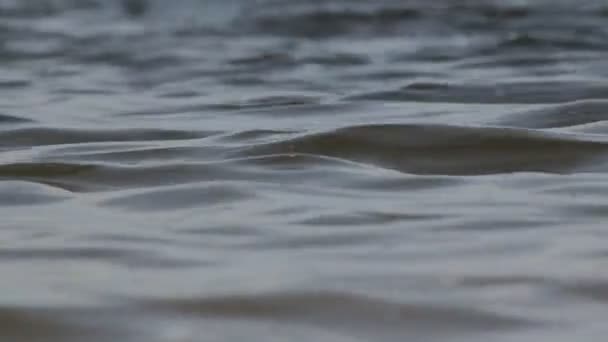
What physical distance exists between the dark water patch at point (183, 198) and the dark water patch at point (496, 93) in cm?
229

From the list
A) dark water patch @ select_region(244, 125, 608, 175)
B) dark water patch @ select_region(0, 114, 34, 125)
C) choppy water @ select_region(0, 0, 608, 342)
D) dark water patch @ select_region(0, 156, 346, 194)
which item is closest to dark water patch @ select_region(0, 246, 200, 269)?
choppy water @ select_region(0, 0, 608, 342)

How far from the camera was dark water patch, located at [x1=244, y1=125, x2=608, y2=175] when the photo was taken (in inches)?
137

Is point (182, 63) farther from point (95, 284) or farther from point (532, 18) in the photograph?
point (95, 284)

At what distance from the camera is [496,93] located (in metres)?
5.52

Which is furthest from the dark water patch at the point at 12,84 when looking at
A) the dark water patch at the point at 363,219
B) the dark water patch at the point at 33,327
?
the dark water patch at the point at 33,327

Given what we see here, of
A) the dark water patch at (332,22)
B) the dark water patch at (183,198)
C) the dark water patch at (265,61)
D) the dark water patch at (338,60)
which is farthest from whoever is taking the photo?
the dark water patch at (332,22)

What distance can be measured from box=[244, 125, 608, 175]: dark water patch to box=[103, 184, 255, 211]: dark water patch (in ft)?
1.78

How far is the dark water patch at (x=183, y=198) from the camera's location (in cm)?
294

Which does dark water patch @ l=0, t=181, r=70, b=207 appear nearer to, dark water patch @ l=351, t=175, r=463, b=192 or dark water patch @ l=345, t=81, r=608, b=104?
dark water patch @ l=351, t=175, r=463, b=192

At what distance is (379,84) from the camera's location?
Result: 616 cm

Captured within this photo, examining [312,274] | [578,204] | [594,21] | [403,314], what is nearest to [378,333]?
[403,314]

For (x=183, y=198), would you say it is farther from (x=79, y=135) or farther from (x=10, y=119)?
(x=10, y=119)

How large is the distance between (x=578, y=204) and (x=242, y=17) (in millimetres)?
7855

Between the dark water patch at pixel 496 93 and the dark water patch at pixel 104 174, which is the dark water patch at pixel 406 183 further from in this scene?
the dark water patch at pixel 496 93
